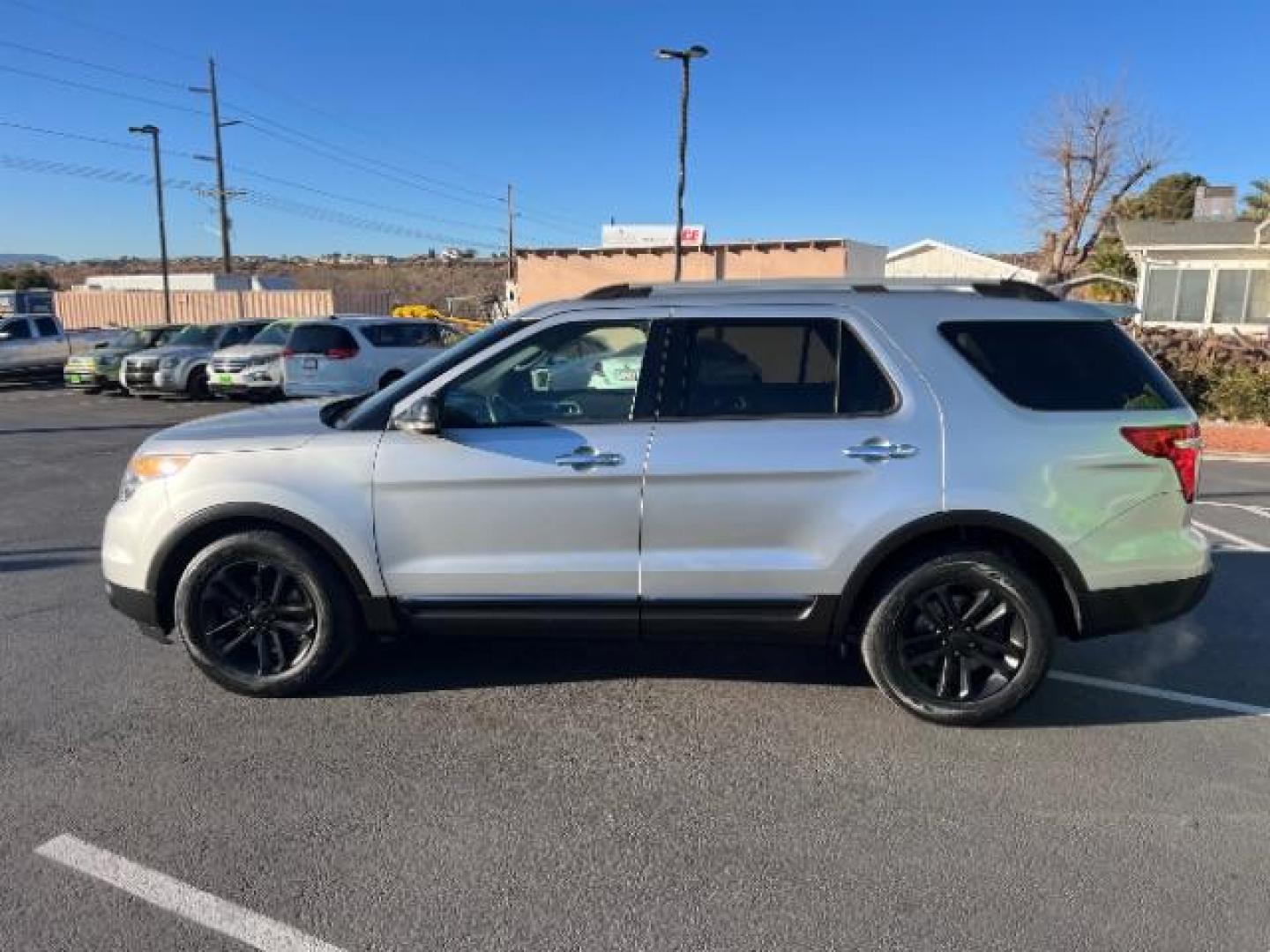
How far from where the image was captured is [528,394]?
4082 mm

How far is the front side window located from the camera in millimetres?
3926

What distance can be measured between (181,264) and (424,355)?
135 m

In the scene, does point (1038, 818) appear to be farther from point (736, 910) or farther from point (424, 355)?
point (424, 355)

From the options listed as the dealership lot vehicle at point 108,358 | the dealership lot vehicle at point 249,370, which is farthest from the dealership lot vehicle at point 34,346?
the dealership lot vehicle at point 249,370

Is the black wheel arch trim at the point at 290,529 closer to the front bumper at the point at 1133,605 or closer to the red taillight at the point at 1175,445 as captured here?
the front bumper at the point at 1133,605

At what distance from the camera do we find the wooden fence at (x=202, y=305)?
129 ft

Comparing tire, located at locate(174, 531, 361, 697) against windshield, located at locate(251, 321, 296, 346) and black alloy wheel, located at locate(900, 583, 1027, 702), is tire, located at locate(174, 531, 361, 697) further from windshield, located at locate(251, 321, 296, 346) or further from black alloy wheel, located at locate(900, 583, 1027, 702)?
windshield, located at locate(251, 321, 296, 346)

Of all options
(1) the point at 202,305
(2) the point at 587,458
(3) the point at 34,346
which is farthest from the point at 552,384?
(1) the point at 202,305

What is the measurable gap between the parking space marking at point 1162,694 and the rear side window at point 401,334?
1326 cm

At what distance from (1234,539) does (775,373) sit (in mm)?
5274

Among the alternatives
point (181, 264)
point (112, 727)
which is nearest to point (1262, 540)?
point (112, 727)

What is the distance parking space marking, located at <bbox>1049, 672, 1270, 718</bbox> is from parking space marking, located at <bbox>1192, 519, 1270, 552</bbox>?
280cm

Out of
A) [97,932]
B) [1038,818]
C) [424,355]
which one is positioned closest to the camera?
[97,932]

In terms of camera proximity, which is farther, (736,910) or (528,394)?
(528,394)
